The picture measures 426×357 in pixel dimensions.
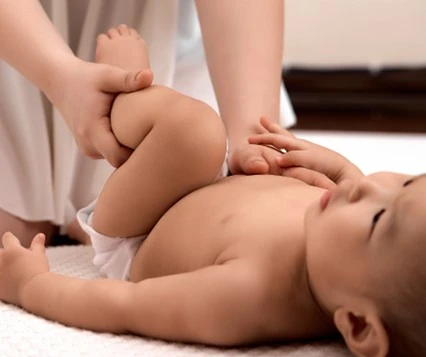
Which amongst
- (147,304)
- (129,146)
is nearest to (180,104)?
(129,146)

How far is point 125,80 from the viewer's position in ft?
2.36

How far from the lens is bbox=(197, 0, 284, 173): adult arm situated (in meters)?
0.88

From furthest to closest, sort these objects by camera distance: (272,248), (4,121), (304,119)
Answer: (304,119) < (4,121) < (272,248)

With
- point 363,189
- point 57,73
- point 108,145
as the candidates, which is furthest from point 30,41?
point 363,189

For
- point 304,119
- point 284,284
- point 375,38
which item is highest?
point 284,284

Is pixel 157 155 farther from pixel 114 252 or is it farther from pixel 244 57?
pixel 244 57

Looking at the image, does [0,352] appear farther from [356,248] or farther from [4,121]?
[4,121]

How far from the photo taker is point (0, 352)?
0.59 metres

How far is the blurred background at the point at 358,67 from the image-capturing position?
5.94 ft

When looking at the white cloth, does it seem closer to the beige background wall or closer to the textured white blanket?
the textured white blanket

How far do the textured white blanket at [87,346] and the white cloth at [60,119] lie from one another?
389 mm

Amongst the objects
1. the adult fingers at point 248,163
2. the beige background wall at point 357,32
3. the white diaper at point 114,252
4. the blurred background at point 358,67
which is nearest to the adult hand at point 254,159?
the adult fingers at point 248,163

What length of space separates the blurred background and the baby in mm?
1058

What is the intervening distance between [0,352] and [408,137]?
131 centimetres
